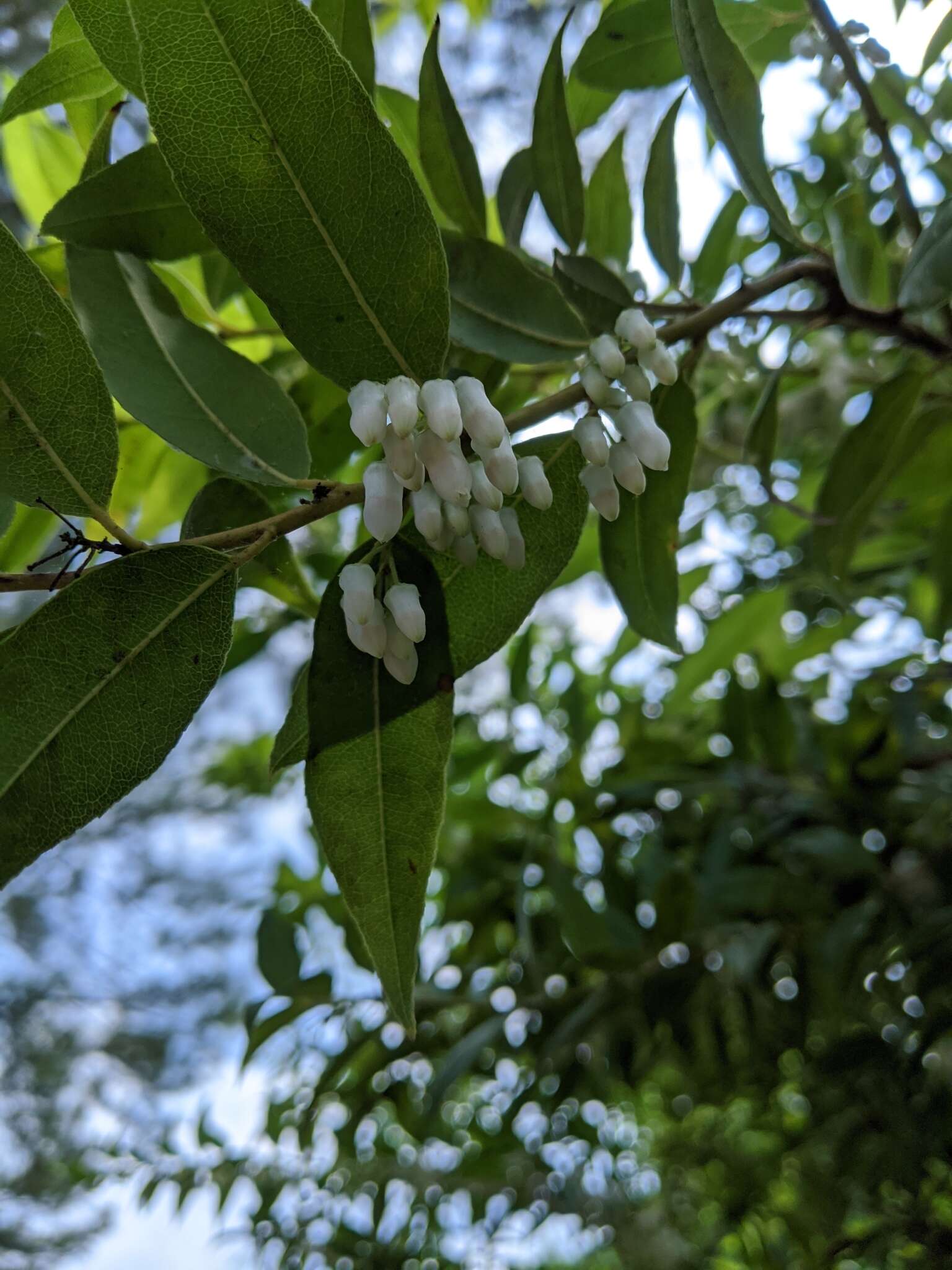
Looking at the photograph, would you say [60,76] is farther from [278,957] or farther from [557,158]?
[278,957]

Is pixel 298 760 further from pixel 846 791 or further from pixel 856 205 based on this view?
pixel 846 791

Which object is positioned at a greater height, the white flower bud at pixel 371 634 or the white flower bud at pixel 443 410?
the white flower bud at pixel 443 410

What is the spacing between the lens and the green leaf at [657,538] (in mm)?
653

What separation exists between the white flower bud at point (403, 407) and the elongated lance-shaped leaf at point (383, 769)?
0.09m

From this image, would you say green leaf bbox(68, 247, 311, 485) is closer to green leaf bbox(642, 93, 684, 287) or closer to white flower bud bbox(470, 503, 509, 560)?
white flower bud bbox(470, 503, 509, 560)

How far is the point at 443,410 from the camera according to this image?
0.46 m

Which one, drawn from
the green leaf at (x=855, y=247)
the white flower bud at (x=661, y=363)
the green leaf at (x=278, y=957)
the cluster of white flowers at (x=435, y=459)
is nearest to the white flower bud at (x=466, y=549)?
the cluster of white flowers at (x=435, y=459)

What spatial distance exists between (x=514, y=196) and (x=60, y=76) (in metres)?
0.32

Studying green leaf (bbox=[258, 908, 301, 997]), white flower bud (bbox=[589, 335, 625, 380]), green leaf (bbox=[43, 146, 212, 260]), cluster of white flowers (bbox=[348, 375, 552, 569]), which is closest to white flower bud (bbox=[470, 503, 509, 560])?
cluster of white flowers (bbox=[348, 375, 552, 569])

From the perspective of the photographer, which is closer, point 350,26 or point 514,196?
point 350,26

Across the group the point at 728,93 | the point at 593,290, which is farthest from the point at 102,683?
the point at 728,93

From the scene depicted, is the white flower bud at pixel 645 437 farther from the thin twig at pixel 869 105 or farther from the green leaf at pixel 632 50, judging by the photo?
the green leaf at pixel 632 50

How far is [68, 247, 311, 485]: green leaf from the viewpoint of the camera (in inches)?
21.3

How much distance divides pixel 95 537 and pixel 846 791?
2.69 ft
